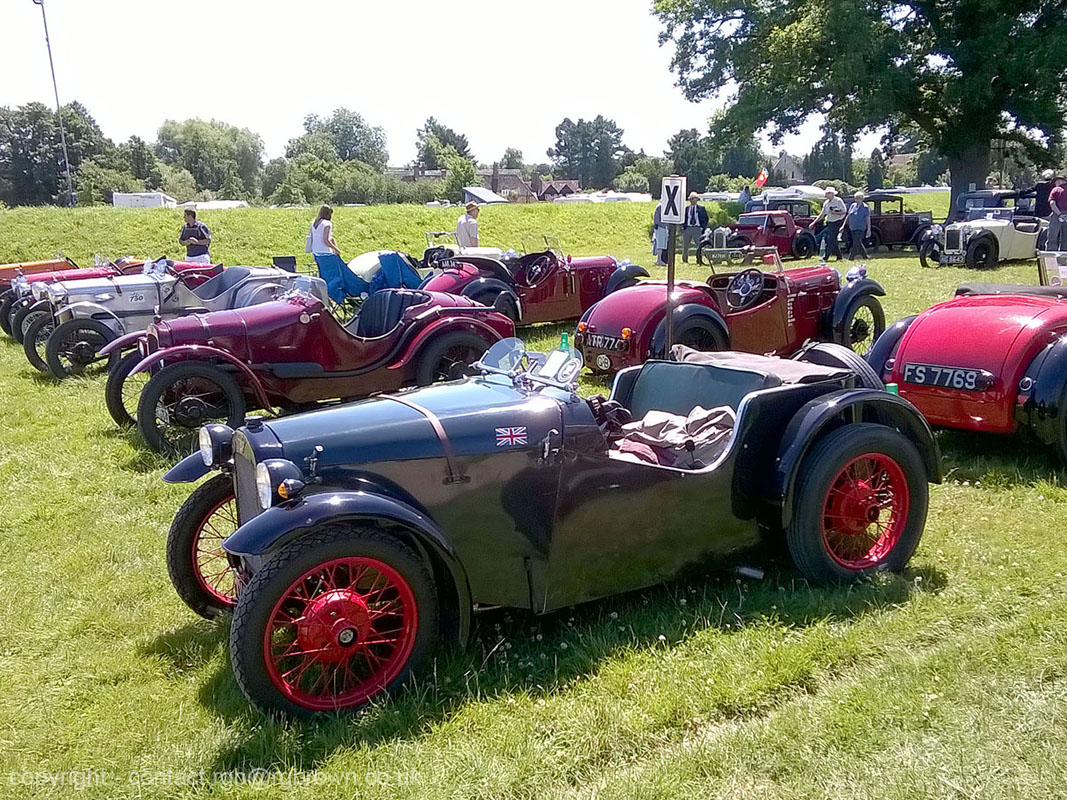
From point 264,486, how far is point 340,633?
0.58 m

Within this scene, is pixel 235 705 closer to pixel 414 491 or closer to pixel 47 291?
pixel 414 491

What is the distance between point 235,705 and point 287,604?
452 mm

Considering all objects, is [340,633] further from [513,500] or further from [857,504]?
[857,504]

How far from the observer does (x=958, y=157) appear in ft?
84.7

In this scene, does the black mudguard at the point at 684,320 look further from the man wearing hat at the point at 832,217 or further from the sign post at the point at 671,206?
the man wearing hat at the point at 832,217

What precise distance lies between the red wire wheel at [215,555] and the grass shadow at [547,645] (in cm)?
51

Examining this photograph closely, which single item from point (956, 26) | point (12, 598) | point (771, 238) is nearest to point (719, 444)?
point (12, 598)

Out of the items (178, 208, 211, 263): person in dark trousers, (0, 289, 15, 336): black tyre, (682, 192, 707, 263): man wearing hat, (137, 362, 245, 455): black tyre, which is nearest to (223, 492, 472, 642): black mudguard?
(137, 362, 245, 455): black tyre

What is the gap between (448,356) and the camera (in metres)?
7.84

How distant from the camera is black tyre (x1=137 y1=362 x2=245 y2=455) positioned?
641 cm

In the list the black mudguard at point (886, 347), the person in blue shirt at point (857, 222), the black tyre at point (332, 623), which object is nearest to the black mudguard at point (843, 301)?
the black mudguard at point (886, 347)

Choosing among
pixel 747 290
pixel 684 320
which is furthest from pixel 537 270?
pixel 684 320

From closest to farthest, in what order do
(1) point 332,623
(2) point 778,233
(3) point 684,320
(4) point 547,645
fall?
1. (1) point 332,623
2. (4) point 547,645
3. (3) point 684,320
4. (2) point 778,233

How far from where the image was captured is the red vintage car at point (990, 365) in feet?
16.3
